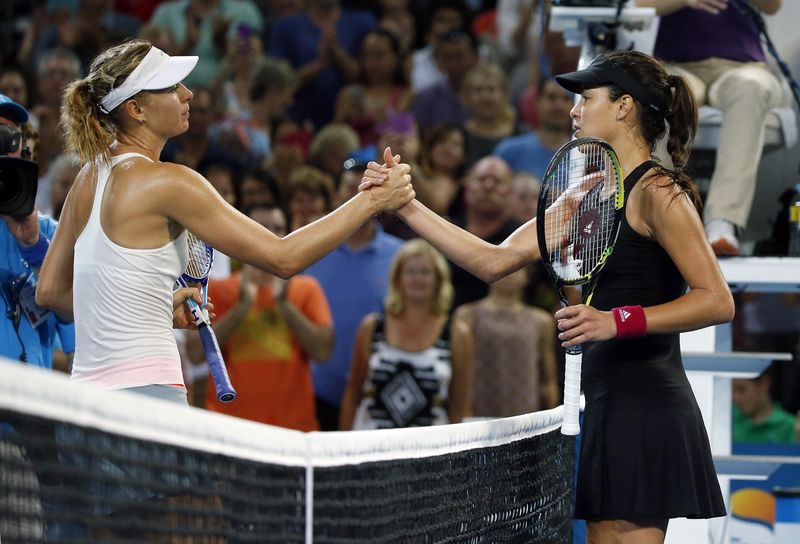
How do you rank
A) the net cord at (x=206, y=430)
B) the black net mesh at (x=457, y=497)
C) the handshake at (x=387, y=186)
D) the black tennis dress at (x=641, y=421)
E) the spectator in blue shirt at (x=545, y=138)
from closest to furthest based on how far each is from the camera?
the net cord at (x=206, y=430) → the black net mesh at (x=457, y=497) → the black tennis dress at (x=641, y=421) → the handshake at (x=387, y=186) → the spectator in blue shirt at (x=545, y=138)

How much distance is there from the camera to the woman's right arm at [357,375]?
699 centimetres

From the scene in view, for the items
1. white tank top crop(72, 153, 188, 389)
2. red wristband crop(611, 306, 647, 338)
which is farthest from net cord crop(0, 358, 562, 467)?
white tank top crop(72, 153, 188, 389)

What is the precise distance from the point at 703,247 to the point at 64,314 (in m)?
1.92

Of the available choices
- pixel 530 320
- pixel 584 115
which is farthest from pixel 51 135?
pixel 584 115

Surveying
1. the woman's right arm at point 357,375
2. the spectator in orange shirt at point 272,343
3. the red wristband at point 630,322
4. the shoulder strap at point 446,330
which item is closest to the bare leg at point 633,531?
the red wristband at point 630,322

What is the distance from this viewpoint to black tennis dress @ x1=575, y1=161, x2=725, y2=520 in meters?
3.49

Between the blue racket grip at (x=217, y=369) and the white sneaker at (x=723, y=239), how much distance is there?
2.24 metres

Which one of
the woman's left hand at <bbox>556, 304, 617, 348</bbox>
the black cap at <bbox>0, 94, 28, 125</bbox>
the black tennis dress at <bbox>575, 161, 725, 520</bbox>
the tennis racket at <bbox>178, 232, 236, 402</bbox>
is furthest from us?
the black cap at <bbox>0, 94, 28, 125</bbox>

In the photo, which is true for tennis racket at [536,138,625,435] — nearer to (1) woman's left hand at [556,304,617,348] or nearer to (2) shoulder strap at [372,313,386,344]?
(1) woman's left hand at [556,304,617,348]

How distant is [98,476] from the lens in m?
2.54

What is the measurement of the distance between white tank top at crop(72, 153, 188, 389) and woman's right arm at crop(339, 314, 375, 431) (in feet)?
11.3

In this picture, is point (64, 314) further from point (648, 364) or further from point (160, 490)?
point (648, 364)

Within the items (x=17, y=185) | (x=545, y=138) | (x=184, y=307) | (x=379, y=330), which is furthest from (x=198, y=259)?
(x=545, y=138)

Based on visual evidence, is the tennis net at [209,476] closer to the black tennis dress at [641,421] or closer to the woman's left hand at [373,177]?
the black tennis dress at [641,421]
